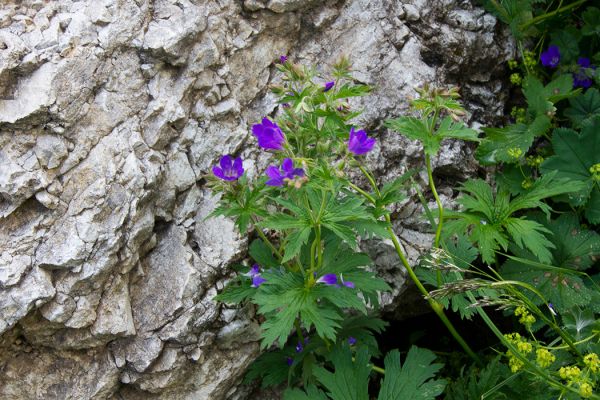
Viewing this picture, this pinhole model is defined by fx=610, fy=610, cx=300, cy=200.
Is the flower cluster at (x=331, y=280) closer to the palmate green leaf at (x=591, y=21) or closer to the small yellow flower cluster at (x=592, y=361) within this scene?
the small yellow flower cluster at (x=592, y=361)

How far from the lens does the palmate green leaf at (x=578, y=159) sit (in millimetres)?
2893

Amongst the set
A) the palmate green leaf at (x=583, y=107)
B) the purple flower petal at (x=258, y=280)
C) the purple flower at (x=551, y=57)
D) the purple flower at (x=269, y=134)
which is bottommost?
the palmate green leaf at (x=583, y=107)

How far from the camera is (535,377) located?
2287mm

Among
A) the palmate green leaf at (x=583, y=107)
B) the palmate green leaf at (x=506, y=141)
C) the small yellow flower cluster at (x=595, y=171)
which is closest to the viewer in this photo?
the small yellow flower cluster at (x=595, y=171)

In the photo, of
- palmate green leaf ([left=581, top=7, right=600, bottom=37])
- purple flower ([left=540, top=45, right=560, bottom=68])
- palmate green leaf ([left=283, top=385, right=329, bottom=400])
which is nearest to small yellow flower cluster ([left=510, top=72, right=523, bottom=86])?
purple flower ([left=540, top=45, right=560, bottom=68])

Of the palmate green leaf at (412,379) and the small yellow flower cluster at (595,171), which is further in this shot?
the small yellow flower cluster at (595,171)

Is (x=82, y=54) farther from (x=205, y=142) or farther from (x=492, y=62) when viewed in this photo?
(x=492, y=62)

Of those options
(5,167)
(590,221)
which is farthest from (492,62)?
(5,167)

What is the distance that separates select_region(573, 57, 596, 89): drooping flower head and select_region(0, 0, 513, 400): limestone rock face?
115 centimetres

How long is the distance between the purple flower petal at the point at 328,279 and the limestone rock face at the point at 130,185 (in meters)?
0.44

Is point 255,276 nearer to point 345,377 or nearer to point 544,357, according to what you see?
point 345,377

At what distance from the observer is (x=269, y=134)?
2061 mm

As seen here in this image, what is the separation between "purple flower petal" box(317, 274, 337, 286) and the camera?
7.55ft

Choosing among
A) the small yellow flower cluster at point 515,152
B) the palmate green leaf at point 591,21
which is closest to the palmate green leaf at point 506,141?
the small yellow flower cluster at point 515,152
